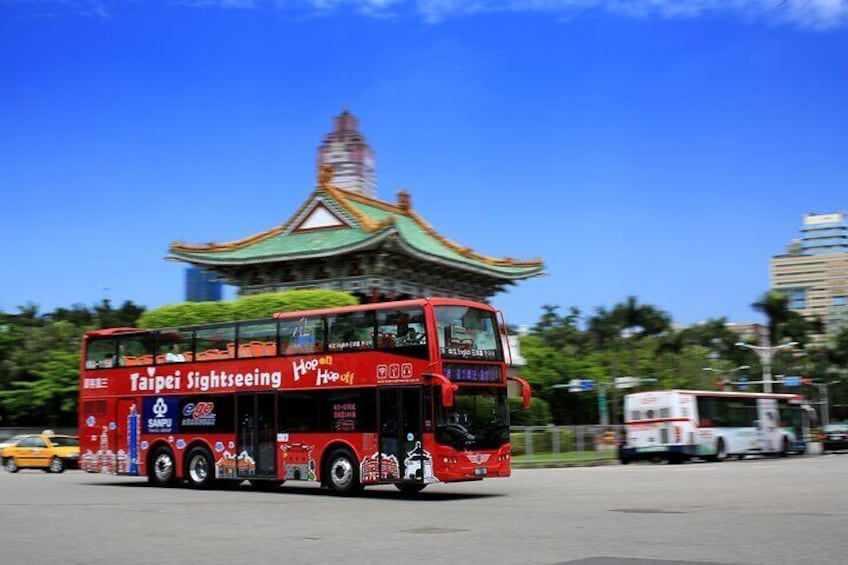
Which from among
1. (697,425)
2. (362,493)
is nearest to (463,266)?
(697,425)

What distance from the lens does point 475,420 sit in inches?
747

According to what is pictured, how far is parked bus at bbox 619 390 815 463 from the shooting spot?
34188mm

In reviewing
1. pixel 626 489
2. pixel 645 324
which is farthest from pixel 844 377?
pixel 626 489

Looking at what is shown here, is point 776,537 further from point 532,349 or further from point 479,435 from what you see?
point 532,349

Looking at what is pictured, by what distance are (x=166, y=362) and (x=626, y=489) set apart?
10720 millimetres

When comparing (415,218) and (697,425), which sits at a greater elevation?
(415,218)

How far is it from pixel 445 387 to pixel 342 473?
336 cm

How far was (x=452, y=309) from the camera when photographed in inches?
741

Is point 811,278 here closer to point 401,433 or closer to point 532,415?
point 532,415

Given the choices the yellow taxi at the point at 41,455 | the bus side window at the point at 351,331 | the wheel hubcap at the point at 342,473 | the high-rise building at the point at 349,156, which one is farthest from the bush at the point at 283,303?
the high-rise building at the point at 349,156

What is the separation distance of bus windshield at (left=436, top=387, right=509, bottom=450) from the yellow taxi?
19.2 m

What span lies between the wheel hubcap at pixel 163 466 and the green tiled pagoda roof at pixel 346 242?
20.7 m

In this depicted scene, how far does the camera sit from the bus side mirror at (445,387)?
1753 centimetres

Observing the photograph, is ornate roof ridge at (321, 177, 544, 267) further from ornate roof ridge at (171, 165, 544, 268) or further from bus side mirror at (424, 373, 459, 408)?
bus side mirror at (424, 373, 459, 408)
